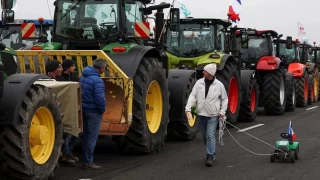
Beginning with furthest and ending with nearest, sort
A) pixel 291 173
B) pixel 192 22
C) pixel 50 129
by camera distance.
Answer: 1. pixel 192 22
2. pixel 291 173
3. pixel 50 129

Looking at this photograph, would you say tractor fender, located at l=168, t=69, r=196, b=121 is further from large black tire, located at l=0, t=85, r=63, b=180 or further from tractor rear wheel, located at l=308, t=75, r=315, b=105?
tractor rear wheel, located at l=308, t=75, r=315, b=105

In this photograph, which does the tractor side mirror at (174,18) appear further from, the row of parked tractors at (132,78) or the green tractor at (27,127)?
the green tractor at (27,127)

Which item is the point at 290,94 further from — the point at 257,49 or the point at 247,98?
the point at 247,98

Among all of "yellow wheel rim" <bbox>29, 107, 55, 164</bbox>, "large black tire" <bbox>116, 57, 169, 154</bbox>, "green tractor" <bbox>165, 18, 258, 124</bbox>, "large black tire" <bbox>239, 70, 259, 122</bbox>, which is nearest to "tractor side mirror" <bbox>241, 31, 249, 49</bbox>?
"large black tire" <bbox>239, 70, 259, 122</bbox>

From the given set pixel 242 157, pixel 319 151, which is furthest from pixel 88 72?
pixel 319 151

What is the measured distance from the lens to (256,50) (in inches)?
835

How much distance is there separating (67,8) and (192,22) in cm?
510

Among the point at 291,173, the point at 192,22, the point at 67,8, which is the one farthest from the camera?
the point at 192,22

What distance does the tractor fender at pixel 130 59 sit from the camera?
10.8m

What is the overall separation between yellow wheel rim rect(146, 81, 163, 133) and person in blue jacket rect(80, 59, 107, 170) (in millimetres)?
2090

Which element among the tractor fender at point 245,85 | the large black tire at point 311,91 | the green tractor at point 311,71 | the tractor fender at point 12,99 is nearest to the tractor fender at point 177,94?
the tractor fender at point 245,85

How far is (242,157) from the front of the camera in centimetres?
1125

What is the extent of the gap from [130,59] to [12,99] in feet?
10.9

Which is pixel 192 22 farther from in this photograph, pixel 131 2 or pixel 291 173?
pixel 291 173
